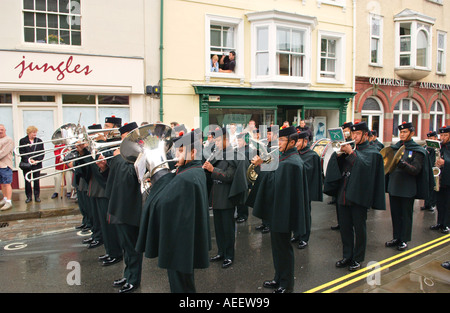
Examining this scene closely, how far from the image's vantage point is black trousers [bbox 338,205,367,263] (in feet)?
17.2

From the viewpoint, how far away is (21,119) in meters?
10.9

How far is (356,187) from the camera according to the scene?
519 cm

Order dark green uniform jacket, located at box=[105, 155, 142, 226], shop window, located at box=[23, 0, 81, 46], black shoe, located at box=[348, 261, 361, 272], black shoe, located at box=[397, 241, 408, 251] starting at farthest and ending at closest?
shop window, located at box=[23, 0, 81, 46]
black shoe, located at box=[397, 241, 408, 251]
black shoe, located at box=[348, 261, 361, 272]
dark green uniform jacket, located at box=[105, 155, 142, 226]

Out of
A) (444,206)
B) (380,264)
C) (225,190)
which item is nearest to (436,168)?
(444,206)

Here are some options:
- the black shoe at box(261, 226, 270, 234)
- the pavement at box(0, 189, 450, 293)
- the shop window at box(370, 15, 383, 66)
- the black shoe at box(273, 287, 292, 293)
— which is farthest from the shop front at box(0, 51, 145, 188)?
the shop window at box(370, 15, 383, 66)

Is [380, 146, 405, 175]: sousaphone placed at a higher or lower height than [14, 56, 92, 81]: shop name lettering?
lower

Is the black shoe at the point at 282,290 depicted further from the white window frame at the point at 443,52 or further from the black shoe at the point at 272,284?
the white window frame at the point at 443,52

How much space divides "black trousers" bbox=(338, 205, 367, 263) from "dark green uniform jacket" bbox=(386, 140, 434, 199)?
1362mm

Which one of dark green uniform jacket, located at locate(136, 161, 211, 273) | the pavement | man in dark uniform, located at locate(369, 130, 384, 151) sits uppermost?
man in dark uniform, located at locate(369, 130, 384, 151)

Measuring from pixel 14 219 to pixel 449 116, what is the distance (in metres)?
23.4

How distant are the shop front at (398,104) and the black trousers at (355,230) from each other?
12.8m

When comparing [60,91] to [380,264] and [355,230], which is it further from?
[380,264]

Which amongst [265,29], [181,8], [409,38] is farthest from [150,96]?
[409,38]

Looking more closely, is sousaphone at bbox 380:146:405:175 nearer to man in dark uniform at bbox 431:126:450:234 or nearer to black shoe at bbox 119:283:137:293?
man in dark uniform at bbox 431:126:450:234
